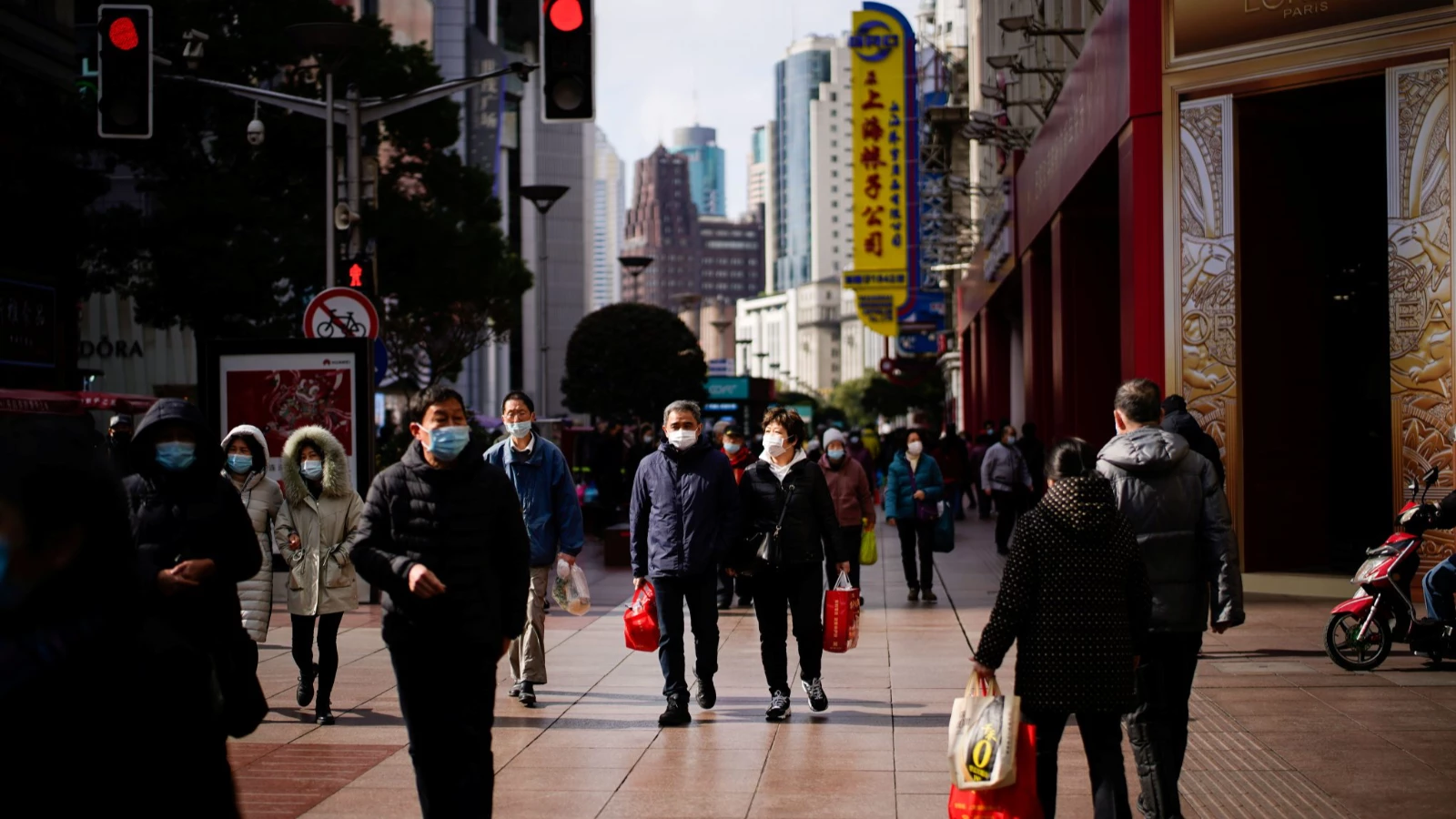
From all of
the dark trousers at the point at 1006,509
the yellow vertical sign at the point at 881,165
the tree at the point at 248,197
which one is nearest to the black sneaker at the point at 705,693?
the dark trousers at the point at 1006,509

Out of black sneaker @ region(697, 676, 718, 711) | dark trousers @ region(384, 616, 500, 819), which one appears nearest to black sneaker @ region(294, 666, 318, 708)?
black sneaker @ region(697, 676, 718, 711)

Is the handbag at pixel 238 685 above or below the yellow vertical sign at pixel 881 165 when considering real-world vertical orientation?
below

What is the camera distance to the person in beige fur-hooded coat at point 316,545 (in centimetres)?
898

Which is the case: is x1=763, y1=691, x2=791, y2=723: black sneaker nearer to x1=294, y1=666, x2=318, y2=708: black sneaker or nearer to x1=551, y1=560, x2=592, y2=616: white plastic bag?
x1=551, y1=560, x2=592, y2=616: white plastic bag

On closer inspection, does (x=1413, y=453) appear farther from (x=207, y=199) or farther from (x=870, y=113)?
(x=870, y=113)

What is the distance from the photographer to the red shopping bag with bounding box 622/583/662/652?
8.92 metres

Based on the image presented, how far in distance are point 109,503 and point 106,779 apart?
1.66 ft

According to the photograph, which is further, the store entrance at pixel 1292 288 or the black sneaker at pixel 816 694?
the store entrance at pixel 1292 288

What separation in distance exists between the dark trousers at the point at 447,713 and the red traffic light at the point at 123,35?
30.4 feet

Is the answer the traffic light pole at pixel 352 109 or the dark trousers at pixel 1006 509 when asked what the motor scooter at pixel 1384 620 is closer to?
the dark trousers at pixel 1006 509

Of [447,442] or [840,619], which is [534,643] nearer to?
[840,619]

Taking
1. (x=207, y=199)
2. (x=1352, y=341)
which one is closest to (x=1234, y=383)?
(x=1352, y=341)

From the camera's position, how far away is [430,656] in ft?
18.3

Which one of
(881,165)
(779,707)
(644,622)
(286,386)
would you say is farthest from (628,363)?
(779,707)
